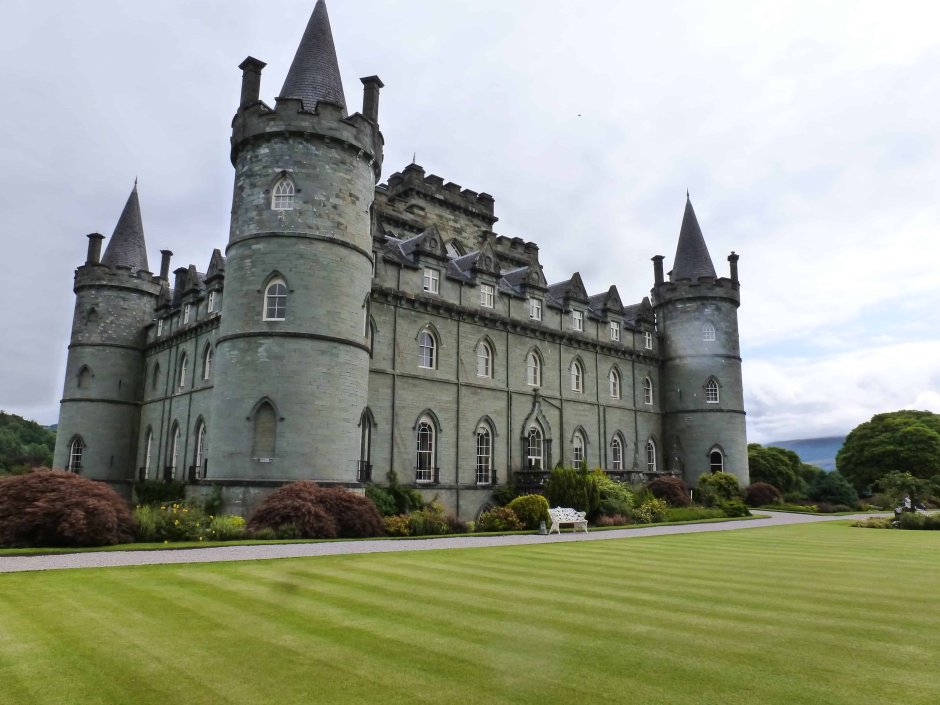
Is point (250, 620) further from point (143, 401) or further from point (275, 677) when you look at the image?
point (143, 401)

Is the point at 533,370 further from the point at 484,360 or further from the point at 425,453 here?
the point at 425,453

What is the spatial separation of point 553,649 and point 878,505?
139 feet

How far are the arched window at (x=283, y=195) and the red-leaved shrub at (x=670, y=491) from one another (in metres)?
22.3

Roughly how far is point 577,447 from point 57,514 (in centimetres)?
2544

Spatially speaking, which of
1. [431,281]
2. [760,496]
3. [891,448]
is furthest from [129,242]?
[891,448]

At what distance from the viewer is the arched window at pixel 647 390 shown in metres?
41.0

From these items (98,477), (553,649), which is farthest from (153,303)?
(553,649)

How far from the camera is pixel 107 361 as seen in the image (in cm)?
3638

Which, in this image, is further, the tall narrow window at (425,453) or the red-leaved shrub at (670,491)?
the red-leaved shrub at (670,491)

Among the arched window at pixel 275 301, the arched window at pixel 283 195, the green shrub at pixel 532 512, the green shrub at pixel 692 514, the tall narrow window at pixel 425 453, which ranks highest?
the arched window at pixel 283 195

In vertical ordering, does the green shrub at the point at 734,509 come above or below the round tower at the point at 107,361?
below

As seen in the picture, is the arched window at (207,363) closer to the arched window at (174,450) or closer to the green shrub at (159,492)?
the arched window at (174,450)

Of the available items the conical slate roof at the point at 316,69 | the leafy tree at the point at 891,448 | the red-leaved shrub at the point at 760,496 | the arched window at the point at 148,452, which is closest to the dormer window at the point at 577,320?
the red-leaved shrub at the point at 760,496

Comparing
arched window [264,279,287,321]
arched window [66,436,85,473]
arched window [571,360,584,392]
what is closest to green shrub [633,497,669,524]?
arched window [571,360,584,392]
